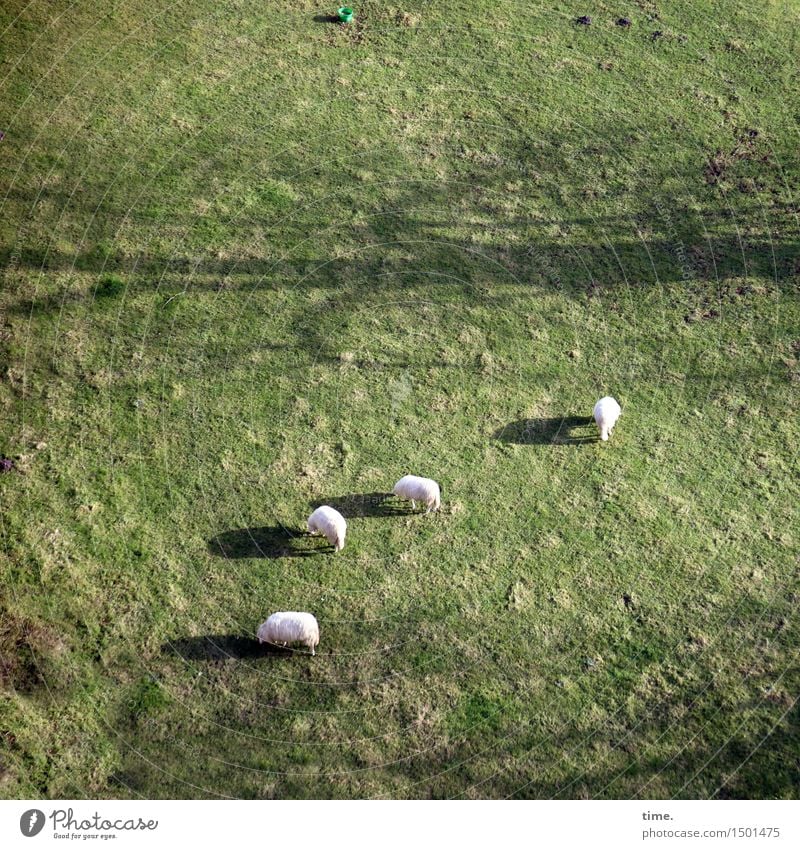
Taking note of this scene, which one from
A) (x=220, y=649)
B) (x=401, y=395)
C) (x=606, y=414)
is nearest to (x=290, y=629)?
(x=220, y=649)

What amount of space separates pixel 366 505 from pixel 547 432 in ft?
12.5

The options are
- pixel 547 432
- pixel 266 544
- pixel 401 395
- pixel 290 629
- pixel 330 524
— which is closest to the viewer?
pixel 290 629

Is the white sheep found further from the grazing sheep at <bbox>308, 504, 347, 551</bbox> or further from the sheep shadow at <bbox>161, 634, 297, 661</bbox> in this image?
the sheep shadow at <bbox>161, 634, 297, 661</bbox>

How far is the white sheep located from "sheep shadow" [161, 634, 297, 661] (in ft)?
11.0

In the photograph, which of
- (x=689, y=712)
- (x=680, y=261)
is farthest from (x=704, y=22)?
(x=689, y=712)

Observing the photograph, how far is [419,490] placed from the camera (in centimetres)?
1650

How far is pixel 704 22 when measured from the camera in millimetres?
26328

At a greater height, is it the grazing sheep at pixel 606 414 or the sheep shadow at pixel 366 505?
the grazing sheep at pixel 606 414

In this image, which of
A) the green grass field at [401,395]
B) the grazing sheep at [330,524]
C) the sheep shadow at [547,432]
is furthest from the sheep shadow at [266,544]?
the sheep shadow at [547,432]

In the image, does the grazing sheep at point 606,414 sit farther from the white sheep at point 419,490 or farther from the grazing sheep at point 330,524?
the grazing sheep at point 330,524

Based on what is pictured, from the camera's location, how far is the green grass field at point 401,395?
1434cm

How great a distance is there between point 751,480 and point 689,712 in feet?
16.3

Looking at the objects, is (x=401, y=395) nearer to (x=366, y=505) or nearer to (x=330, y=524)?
(x=366, y=505)

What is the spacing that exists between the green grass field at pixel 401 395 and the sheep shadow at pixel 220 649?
69 mm
